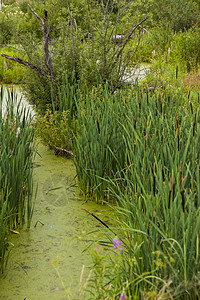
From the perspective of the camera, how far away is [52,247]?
7.29 feet

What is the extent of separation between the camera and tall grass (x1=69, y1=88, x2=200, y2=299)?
1468 mm

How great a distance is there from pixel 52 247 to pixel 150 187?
0.63 m

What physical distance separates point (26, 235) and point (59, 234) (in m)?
0.19

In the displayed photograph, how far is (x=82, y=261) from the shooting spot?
2092 mm

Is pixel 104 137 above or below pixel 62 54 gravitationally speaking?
below

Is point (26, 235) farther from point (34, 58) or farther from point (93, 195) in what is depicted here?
point (34, 58)

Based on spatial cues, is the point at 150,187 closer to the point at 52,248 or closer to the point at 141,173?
the point at 141,173

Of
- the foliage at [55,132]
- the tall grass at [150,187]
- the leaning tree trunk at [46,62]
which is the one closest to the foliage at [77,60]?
the leaning tree trunk at [46,62]

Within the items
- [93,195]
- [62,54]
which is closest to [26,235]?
[93,195]

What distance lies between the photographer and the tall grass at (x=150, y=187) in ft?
4.82

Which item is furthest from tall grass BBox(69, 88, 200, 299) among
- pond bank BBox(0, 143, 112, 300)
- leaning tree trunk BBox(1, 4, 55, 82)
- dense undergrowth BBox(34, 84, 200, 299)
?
leaning tree trunk BBox(1, 4, 55, 82)

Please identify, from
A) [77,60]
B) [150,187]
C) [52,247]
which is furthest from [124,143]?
[77,60]

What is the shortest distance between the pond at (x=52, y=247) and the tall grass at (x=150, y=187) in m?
0.16

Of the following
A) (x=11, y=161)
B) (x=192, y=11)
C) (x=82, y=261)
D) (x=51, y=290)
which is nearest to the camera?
(x=51, y=290)
